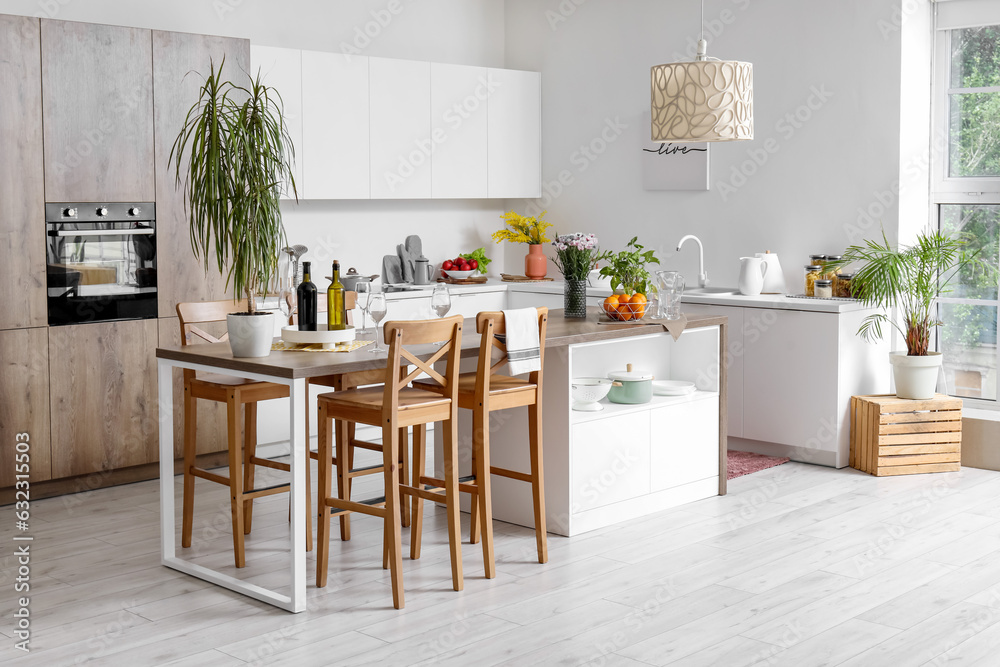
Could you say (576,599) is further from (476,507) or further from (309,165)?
(309,165)

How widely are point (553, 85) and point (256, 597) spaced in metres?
4.50

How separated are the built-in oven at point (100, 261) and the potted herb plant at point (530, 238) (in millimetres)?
2503

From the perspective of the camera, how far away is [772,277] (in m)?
5.88

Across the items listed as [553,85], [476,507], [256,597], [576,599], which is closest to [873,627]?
[576,599]

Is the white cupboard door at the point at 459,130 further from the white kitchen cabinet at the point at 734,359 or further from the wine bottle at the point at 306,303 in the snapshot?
the wine bottle at the point at 306,303

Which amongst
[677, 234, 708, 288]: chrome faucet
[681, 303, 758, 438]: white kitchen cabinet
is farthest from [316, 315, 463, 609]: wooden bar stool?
[677, 234, 708, 288]: chrome faucet

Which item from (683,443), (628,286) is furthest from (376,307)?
(683,443)

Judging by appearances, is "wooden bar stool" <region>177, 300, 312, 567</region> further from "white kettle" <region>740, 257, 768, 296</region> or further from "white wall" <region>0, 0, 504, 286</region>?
"white kettle" <region>740, 257, 768, 296</region>

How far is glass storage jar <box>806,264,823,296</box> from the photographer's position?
18.5 ft

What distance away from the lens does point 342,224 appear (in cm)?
639

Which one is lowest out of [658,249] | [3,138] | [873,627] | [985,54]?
[873,627]

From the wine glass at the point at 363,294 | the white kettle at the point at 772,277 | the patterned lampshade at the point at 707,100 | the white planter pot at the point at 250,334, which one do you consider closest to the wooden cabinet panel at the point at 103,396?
the white planter pot at the point at 250,334

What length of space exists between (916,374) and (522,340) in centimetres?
250

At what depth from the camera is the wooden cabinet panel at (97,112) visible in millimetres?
4633
